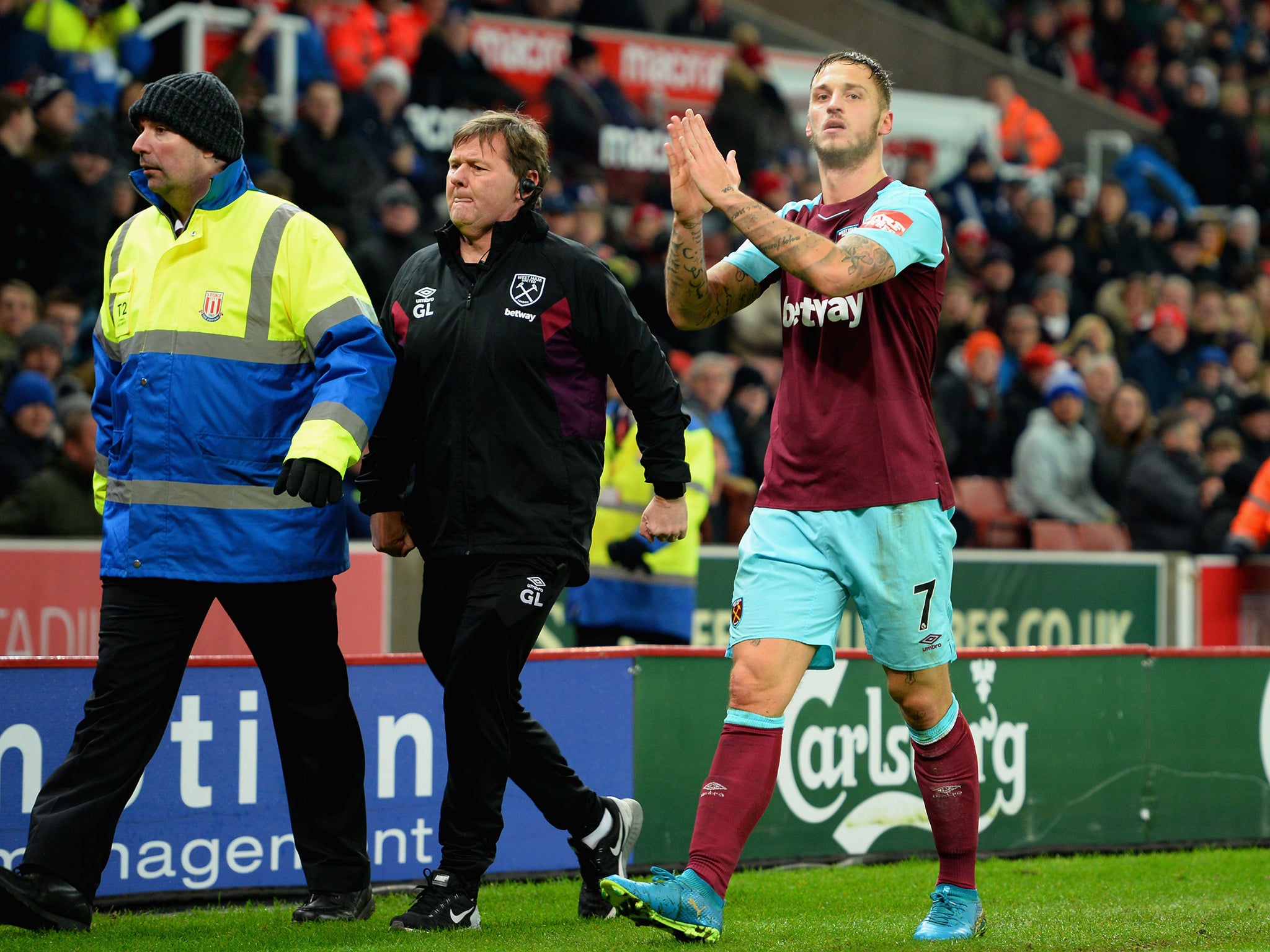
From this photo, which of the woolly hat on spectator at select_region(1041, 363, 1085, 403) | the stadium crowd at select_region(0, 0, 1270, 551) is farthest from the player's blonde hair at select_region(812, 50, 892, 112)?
the woolly hat on spectator at select_region(1041, 363, 1085, 403)

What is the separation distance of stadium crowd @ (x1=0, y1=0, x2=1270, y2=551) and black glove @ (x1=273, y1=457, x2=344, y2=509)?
4.76 metres

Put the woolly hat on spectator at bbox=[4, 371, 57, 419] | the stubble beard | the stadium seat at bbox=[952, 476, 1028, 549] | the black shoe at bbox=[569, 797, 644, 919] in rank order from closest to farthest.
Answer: the stubble beard → the black shoe at bbox=[569, 797, 644, 919] → the woolly hat on spectator at bbox=[4, 371, 57, 419] → the stadium seat at bbox=[952, 476, 1028, 549]

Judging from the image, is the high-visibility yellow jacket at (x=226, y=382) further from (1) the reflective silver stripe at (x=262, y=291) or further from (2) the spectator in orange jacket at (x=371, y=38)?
(2) the spectator in orange jacket at (x=371, y=38)

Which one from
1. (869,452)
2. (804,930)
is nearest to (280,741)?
(804,930)

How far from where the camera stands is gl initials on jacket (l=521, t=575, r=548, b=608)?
4418mm

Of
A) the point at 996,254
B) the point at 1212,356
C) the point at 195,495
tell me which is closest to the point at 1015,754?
the point at 195,495

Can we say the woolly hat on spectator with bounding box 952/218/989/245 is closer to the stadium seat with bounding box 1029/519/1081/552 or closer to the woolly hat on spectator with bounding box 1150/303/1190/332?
the woolly hat on spectator with bounding box 1150/303/1190/332

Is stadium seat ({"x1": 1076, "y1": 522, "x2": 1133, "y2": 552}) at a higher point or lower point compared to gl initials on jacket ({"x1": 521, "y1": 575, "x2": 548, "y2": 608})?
lower

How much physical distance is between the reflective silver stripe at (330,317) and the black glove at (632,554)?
11.2 ft

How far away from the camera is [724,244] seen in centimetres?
1344

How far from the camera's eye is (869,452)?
4176 millimetres

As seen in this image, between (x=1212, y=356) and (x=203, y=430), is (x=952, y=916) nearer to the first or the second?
(x=203, y=430)

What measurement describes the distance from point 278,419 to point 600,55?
1160 centimetres

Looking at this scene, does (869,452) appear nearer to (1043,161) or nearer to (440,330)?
(440,330)
